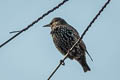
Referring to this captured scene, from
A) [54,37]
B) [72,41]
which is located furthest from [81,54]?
[54,37]

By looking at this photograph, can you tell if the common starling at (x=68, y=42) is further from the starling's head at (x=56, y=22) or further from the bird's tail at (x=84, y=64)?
the starling's head at (x=56, y=22)

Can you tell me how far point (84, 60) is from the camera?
817 centimetres

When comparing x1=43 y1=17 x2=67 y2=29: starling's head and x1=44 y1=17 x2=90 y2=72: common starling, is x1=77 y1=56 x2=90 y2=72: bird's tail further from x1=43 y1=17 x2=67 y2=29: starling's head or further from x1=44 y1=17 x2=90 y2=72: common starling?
x1=43 y1=17 x2=67 y2=29: starling's head

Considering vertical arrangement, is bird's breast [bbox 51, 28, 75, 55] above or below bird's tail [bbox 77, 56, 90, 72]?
above

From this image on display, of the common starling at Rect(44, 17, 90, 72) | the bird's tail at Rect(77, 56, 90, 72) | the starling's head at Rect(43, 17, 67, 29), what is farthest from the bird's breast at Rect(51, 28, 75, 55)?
the starling's head at Rect(43, 17, 67, 29)

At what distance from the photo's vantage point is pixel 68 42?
777 centimetres

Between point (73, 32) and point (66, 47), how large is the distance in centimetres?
46

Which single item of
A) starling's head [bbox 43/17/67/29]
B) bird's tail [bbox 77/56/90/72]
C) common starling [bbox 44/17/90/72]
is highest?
starling's head [bbox 43/17/67/29]

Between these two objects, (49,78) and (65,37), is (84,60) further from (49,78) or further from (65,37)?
(49,78)

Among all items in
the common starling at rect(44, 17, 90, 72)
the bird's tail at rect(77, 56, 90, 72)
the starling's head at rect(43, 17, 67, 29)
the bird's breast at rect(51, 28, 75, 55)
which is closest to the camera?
the common starling at rect(44, 17, 90, 72)

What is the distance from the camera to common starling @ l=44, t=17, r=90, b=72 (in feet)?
24.8

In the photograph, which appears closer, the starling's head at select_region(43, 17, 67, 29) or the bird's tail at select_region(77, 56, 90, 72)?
the bird's tail at select_region(77, 56, 90, 72)

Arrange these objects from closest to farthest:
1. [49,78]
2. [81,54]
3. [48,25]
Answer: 1. [49,78]
2. [81,54]
3. [48,25]

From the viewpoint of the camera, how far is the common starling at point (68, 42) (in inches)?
297
